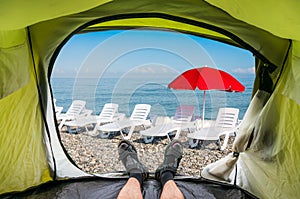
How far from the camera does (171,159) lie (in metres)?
1.67

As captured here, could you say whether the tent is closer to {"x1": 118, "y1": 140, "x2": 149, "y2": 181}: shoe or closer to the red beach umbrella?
{"x1": 118, "y1": 140, "x2": 149, "y2": 181}: shoe

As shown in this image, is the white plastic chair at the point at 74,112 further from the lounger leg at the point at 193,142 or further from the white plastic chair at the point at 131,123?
the lounger leg at the point at 193,142

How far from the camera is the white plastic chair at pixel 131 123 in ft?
7.11

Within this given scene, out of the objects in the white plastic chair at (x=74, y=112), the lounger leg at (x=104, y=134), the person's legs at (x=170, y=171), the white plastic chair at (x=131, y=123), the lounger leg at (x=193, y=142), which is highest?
the white plastic chair at (x=74, y=112)

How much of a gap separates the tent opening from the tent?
0.70 ft

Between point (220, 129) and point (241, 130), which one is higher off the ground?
point (241, 130)

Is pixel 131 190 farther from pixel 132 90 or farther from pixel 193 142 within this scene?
pixel 193 142

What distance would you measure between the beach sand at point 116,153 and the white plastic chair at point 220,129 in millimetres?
65

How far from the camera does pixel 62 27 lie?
132 centimetres

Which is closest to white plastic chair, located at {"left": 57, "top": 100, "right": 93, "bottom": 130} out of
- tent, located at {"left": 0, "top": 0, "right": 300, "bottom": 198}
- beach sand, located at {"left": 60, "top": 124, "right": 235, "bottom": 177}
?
beach sand, located at {"left": 60, "top": 124, "right": 235, "bottom": 177}

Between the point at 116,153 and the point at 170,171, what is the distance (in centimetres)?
47

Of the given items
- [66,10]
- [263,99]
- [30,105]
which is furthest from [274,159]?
[30,105]

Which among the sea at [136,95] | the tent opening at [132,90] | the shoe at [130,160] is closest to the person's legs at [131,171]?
the shoe at [130,160]

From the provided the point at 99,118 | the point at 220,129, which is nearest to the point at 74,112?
the point at 99,118
